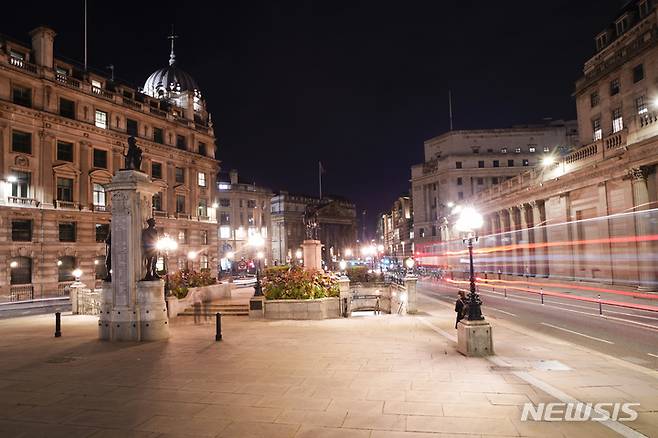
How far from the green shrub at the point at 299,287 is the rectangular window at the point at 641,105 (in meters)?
30.8

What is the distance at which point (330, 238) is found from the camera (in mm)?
135000

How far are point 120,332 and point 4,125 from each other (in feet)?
109

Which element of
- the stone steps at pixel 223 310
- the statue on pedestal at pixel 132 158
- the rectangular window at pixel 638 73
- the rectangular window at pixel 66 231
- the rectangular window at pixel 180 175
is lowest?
the stone steps at pixel 223 310

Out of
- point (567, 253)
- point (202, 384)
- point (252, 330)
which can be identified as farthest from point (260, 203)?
point (202, 384)

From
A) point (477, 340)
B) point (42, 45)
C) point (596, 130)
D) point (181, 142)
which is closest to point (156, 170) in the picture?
point (181, 142)

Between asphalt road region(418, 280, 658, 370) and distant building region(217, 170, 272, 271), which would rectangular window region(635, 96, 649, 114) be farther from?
distant building region(217, 170, 272, 271)

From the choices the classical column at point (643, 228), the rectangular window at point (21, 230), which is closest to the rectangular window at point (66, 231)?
the rectangular window at point (21, 230)

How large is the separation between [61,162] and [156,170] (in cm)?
1228

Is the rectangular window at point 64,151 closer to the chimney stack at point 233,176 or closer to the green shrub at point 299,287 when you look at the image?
the green shrub at point 299,287

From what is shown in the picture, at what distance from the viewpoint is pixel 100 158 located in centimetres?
4591

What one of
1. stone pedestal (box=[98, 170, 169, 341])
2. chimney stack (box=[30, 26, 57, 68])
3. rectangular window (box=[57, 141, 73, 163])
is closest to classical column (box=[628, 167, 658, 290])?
stone pedestal (box=[98, 170, 169, 341])

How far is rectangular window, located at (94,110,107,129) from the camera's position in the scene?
4572cm

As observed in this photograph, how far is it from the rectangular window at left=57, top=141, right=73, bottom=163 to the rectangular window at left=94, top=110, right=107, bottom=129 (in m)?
4.05

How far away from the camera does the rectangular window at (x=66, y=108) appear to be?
42125 millimetres
